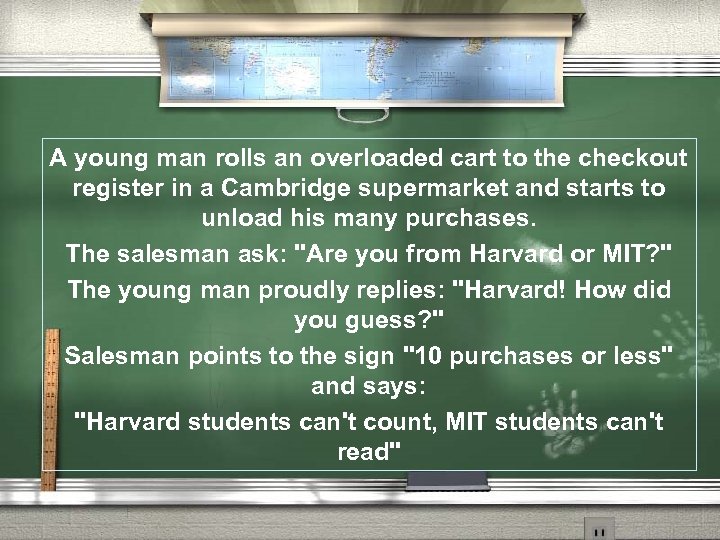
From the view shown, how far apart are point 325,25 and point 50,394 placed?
150 centimetres

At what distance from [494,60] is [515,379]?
3.45 feet

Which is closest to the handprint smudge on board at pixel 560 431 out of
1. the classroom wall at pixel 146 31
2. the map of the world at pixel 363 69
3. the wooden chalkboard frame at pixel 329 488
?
the wooden chalkboard frame at pixel 329 488

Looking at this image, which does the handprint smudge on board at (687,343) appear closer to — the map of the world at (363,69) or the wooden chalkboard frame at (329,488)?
the wooden chalkboard frame at (329,488)

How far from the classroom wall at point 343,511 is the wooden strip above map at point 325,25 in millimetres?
98

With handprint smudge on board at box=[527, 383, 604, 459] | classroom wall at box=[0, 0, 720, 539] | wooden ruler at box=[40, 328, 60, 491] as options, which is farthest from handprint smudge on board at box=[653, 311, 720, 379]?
wooden ruler at box=[40, 328, 60, 491]

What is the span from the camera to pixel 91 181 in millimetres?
2029

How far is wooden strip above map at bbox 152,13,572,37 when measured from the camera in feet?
6.54

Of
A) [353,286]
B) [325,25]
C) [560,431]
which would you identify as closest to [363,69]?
[325,25]

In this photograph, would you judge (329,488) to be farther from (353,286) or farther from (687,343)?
(687,343)

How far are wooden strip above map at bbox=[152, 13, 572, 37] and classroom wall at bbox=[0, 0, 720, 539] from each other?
0.10 m

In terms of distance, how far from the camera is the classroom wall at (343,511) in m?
2.04

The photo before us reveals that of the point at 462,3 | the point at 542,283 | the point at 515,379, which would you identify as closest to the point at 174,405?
the point at 515,379

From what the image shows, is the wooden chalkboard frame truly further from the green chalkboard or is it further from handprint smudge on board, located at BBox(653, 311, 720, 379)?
handprint smudge on board, located at BBox(653, 311, 720, 379)

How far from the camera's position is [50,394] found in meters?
2.02
